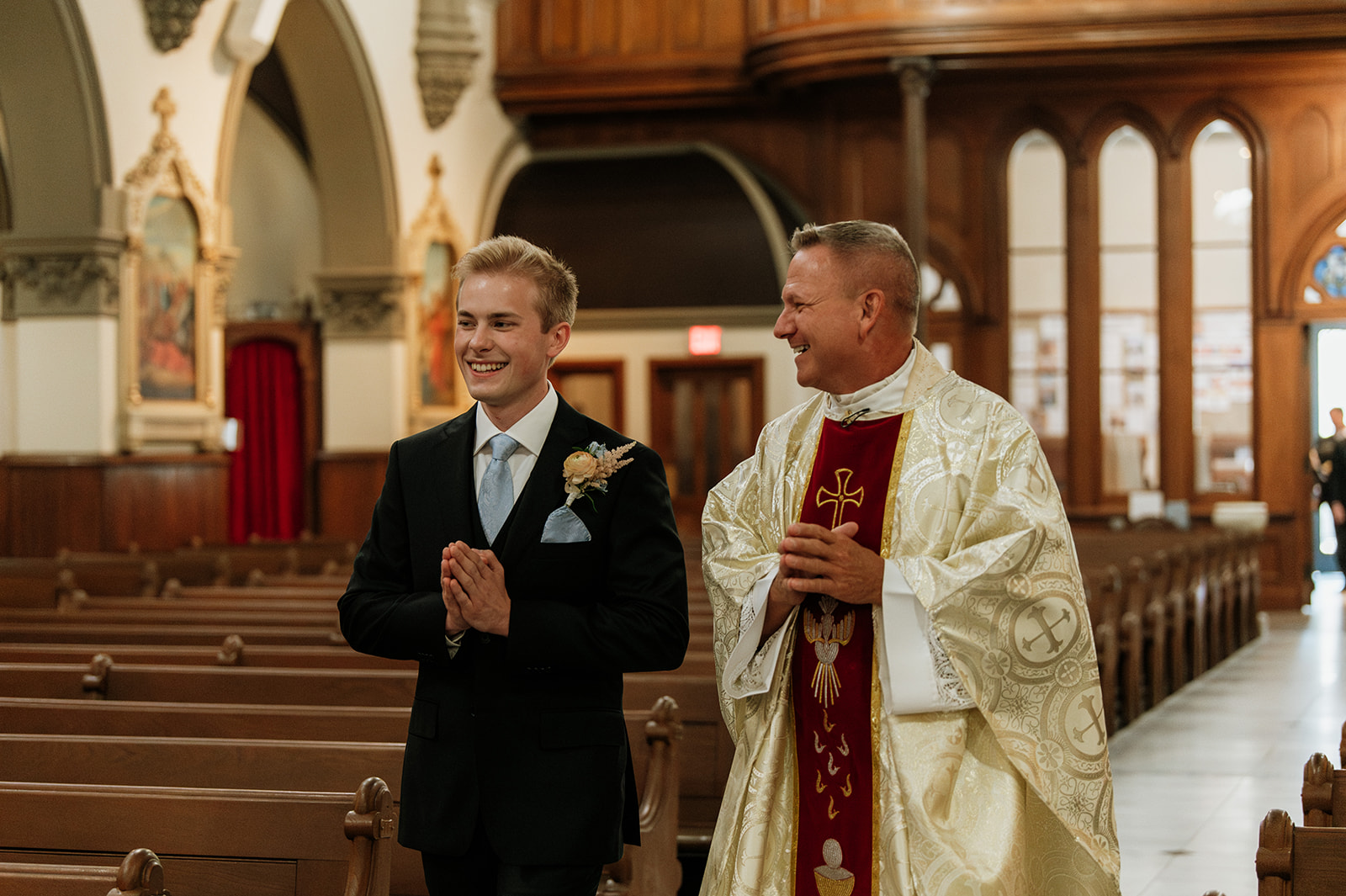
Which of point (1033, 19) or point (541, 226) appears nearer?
point (1033, 19)

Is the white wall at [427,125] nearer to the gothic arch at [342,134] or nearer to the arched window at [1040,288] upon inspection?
the gothic arch at [342,134]

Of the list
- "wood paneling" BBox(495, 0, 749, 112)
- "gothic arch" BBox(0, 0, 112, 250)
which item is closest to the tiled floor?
"gothic arch" BBox(0, 0, 112, 250)

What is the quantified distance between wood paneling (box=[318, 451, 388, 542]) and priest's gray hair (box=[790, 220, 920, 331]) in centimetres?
1034

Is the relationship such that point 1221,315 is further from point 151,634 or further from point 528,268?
point 528,268

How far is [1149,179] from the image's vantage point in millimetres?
14203

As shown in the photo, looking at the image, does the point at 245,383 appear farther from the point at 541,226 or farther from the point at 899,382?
the point at 899,382

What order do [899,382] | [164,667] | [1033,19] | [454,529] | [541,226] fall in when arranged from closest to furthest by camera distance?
[454,529] → [899,382] → [164,667] → [1033,19] → [541,226]

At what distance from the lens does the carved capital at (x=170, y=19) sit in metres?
9.02

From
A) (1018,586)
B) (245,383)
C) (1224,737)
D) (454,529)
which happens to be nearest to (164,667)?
(454,529)

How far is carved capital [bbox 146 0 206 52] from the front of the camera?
355 inches

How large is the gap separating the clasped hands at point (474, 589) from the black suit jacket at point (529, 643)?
0.11 feet

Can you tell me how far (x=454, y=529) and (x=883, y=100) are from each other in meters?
12.5

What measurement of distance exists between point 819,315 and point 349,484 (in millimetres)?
10607

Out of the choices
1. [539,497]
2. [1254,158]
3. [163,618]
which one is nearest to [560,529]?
[539,497]
